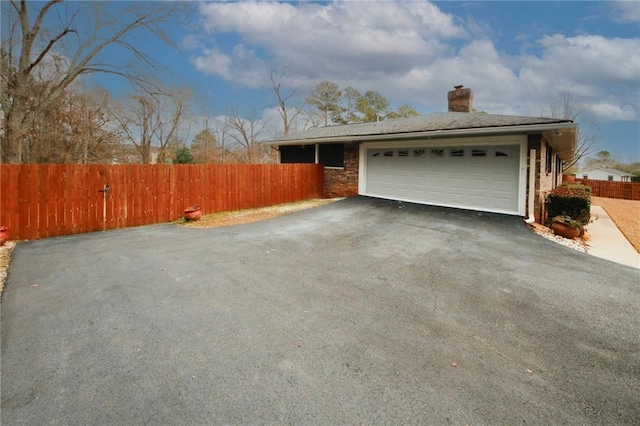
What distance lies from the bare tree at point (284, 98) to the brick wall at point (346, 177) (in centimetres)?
1920

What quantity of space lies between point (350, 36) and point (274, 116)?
15.9m

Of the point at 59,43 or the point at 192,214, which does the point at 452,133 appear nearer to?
the point at 192,214

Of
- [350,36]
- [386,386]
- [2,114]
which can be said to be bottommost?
[386,386]

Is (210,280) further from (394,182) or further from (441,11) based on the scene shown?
(441,11)

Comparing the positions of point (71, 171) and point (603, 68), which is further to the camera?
point (603, 68)

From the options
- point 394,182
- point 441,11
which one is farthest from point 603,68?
point 394,182

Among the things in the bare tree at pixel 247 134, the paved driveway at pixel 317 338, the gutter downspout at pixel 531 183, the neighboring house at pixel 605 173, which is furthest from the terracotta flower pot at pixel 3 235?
the neighboring house at pixel 605 173

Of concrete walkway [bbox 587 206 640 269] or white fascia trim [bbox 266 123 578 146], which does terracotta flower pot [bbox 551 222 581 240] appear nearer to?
concrete walkway [bbox 587 206 640 269]

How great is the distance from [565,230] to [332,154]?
8703 millimetres

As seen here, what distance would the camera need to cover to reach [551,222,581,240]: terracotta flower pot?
751cm

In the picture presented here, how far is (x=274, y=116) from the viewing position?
32.2 meters

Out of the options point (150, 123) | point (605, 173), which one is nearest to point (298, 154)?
point (150, 123)

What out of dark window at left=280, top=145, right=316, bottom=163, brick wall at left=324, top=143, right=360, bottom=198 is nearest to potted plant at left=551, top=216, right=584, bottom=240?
brick wall at left=324, top=143, right=360, bottom=198

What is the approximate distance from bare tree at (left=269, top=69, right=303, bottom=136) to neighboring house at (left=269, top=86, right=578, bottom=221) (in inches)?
758
